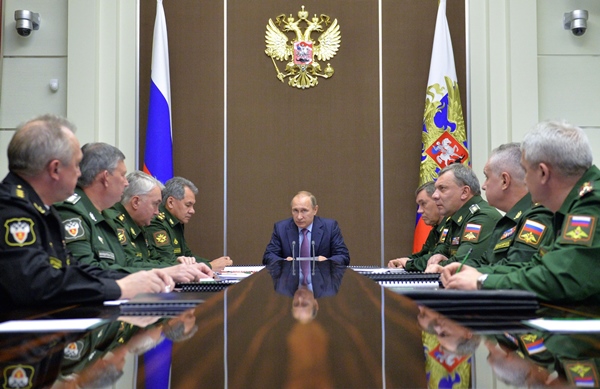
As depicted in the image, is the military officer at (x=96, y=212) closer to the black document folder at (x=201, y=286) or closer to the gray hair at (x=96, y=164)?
the gray hair at (x=96, y=164)

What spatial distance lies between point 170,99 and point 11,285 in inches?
218

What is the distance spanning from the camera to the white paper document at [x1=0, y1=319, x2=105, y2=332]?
62.1 inches

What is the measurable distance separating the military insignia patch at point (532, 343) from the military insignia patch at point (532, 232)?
1.90 metres

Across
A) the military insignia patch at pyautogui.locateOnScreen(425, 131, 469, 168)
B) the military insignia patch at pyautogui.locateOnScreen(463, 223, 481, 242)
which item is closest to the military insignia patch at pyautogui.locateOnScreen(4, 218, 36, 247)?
the military insignia patch at pyautogui.locateOnScreen(463, 223, 481, 242)

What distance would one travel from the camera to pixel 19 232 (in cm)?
233

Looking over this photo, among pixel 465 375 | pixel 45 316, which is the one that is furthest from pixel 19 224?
pixel 465 375

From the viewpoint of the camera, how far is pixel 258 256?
7645 millimetres

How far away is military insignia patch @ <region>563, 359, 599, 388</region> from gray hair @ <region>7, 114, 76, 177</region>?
2.02m

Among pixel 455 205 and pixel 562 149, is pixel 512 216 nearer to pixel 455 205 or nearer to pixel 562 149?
pixel 562 149

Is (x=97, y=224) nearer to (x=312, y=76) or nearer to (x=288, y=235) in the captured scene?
(x=288, y=235)

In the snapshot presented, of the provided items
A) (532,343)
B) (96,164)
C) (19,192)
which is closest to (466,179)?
(96,164)

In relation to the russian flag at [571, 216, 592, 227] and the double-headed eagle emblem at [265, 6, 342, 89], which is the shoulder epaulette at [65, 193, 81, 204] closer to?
the russian flag at [571, 216, 592, 227]

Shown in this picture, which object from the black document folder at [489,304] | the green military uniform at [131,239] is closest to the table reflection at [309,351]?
the black document folder at [489,304]

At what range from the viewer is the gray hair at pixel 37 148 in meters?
2.56
